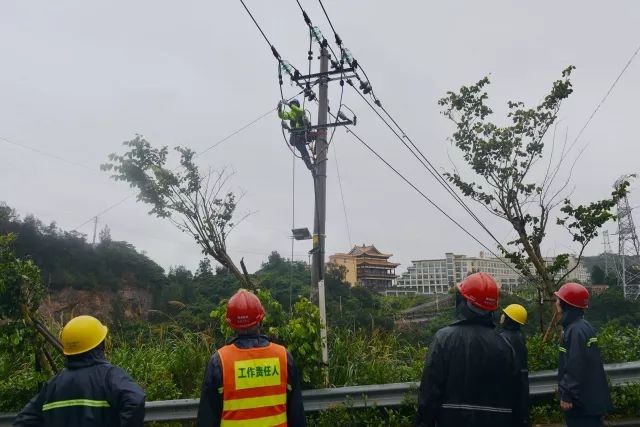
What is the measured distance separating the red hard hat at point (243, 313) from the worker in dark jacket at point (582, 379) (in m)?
2.64

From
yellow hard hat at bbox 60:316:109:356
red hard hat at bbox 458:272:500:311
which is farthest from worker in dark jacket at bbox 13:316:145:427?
red hard hat at bbox 458:272:500:311

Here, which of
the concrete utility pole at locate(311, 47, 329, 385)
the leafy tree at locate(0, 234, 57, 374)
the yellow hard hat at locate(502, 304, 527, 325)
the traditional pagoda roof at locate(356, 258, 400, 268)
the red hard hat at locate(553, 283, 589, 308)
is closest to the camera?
the red hard hat at locate(553, 283, 589, 308)

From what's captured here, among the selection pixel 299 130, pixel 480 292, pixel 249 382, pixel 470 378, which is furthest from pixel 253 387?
pixel 299 130

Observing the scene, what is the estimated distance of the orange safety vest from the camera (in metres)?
3.27

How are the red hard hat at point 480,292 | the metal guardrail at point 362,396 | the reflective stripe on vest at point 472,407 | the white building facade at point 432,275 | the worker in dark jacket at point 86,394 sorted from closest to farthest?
the worker in dark jacket at point 86,394 < the reflective stripe on vest at point 472,407 < the red hard hat at point 480,292 < the metal guardrail at point 362,396 < the white building facade at point 432,275

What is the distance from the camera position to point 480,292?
346cm

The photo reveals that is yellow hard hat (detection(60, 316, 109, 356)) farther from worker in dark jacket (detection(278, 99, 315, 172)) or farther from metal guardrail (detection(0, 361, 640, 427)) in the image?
worker in dark jacket (detection(278, 99, 315, 172))

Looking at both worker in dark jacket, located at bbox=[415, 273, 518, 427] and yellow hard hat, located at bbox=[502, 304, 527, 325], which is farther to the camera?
yellow hard hat, located at bbox=[502, 304, 527, 325]

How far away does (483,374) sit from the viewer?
3.29 metres

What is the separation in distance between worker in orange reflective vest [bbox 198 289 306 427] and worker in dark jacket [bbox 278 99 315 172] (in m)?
5.45

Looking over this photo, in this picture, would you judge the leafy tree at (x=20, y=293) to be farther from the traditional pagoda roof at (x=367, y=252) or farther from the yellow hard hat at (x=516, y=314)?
the traditional pagoda roof at (x=367, y=252)

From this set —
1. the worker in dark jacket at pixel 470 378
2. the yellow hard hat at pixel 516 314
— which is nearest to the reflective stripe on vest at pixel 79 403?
the worker in dark jacket at pixel 470 378

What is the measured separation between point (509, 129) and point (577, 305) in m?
4.84

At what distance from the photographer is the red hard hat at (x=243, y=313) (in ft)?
11.3
